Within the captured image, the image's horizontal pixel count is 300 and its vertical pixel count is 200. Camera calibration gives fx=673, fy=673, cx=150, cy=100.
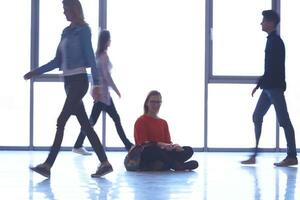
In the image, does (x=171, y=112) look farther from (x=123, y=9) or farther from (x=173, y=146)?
(x=173, y=146)

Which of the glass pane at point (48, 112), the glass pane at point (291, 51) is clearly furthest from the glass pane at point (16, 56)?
the glass pane at point (291, 51)

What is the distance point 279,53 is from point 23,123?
310 centimetres

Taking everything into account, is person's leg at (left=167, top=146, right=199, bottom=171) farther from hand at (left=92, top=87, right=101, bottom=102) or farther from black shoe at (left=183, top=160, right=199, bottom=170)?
hand at (left=92, top=87, right=101, bottom=102)

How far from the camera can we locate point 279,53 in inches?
235

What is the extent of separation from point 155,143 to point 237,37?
267 cm

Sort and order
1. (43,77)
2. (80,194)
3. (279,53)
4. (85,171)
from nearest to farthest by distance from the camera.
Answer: (80,194)
(85,171)
(279,53)
(43,77)

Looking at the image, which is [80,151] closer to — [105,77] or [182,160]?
[105,77]

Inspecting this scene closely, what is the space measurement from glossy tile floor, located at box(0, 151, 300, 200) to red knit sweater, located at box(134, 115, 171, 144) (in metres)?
0.31

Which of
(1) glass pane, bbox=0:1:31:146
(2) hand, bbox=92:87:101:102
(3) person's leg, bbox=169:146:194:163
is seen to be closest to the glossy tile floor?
(3) person's leg, bbox=169:146:194:163

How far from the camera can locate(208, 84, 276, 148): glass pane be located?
7.67 metres

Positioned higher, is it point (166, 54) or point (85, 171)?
point (166, 54)

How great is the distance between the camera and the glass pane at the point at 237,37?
7.65 meters

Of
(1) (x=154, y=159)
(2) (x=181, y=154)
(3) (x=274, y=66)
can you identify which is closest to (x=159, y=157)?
(1) (x=154, y=159)

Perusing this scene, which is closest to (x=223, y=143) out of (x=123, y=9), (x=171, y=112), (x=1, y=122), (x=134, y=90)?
(x=171, y=112)
